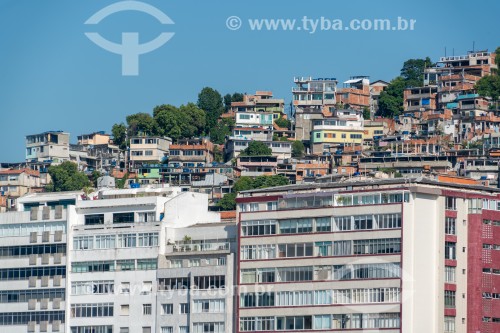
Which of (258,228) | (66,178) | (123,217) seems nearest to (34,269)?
(123,217)

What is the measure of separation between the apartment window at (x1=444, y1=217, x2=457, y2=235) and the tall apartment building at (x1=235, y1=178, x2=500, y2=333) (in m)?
0.07

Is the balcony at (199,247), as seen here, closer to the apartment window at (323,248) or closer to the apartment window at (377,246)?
the apartment window at (323,248)

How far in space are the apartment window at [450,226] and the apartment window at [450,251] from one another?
28.5 inches

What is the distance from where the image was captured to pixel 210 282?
117188 mm

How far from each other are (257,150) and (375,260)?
8958cm

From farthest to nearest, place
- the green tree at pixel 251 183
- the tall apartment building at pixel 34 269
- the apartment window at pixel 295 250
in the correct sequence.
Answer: the green tree at pixel 251 183 < the tall apartment building at pixel 34 269 < the apartment window at pixel 295 250

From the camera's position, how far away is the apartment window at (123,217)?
4889 inches

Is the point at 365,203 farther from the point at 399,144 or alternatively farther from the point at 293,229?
the point at 399,144

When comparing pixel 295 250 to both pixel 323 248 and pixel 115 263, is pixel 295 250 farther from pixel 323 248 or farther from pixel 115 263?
pixel 115 263

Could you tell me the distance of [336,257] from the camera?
110188mm

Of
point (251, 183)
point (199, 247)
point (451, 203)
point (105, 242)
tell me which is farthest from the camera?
point (251, 183)

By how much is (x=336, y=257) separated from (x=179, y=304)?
13.9 metres

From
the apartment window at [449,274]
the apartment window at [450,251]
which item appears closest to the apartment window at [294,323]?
the apartment window at [449,274]

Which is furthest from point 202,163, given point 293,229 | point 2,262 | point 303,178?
point 293,229
